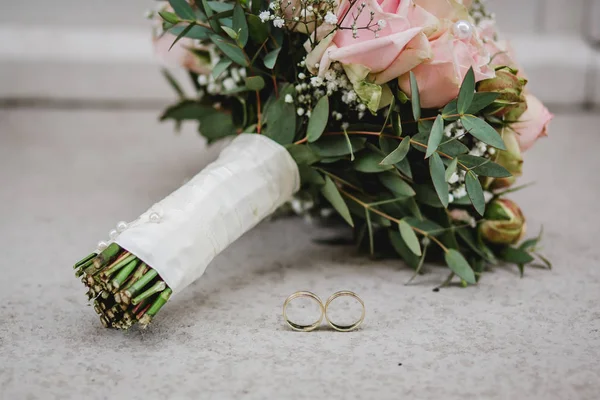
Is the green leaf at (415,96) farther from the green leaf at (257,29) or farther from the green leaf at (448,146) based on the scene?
the green leaf at (257,29)

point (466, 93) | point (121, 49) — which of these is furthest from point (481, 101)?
point (121, 49)

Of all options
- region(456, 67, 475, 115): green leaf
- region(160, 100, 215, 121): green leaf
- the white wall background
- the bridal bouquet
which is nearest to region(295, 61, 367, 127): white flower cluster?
the bridal bouquet

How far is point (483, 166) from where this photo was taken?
0.68 meters

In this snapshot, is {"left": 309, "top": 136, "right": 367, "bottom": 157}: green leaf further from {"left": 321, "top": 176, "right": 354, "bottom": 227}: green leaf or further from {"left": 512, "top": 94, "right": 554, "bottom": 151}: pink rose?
{"left": 512, "top": 94, "right": 554, "bottom": 151}: pink rose

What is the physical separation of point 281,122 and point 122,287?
27cm

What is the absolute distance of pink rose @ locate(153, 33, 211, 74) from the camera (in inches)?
36.0

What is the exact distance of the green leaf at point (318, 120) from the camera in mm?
707

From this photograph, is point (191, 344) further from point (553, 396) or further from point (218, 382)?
point (553, 396)

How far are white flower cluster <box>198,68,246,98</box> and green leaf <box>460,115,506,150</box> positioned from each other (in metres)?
0.28

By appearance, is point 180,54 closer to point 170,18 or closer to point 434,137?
point 170,18

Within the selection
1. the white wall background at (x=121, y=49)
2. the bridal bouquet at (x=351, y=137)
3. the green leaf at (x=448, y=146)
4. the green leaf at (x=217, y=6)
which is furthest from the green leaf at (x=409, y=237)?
the white wall background at (x=121, y=49)

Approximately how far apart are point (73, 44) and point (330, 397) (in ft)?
4.87

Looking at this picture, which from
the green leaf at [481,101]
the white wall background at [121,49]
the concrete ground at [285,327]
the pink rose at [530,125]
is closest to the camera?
the concrete ground at [285,327]

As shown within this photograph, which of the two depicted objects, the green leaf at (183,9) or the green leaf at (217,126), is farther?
the green leaf at (217,126)
